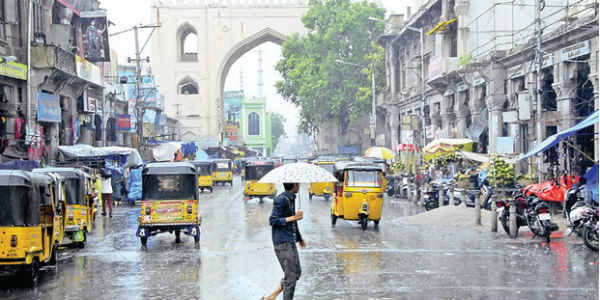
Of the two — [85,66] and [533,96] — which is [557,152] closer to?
[533,96]

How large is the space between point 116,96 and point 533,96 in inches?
1017

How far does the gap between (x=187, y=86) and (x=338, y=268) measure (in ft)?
243

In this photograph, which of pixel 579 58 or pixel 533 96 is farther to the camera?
pixel 533 96

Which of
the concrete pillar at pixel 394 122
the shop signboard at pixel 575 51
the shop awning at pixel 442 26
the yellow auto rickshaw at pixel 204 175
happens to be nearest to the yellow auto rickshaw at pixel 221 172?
the yellow auto rickshaw at pixel 204 175

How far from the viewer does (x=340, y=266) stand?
471 inches

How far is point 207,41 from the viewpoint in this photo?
73.2m

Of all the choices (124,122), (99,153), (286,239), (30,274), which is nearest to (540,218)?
(286,239)

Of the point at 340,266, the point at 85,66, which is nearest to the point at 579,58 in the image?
the point at 340,266

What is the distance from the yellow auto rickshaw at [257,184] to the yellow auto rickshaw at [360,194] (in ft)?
43.4

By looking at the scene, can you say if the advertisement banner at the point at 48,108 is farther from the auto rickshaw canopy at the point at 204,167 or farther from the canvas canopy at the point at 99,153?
the auto rickshaw canopy at the point at 204,167

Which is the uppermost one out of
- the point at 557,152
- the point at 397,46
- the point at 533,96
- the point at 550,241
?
the point at 397,46

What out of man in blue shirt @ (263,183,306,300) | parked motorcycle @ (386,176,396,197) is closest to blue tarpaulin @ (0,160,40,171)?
man in blue shirt @ (263,183,306,300)

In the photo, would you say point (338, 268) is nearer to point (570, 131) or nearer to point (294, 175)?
point (294, 175)

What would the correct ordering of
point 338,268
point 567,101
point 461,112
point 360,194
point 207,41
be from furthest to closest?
point 207,41
point 461,112
point 567,101
point 360,194
point 338,268
